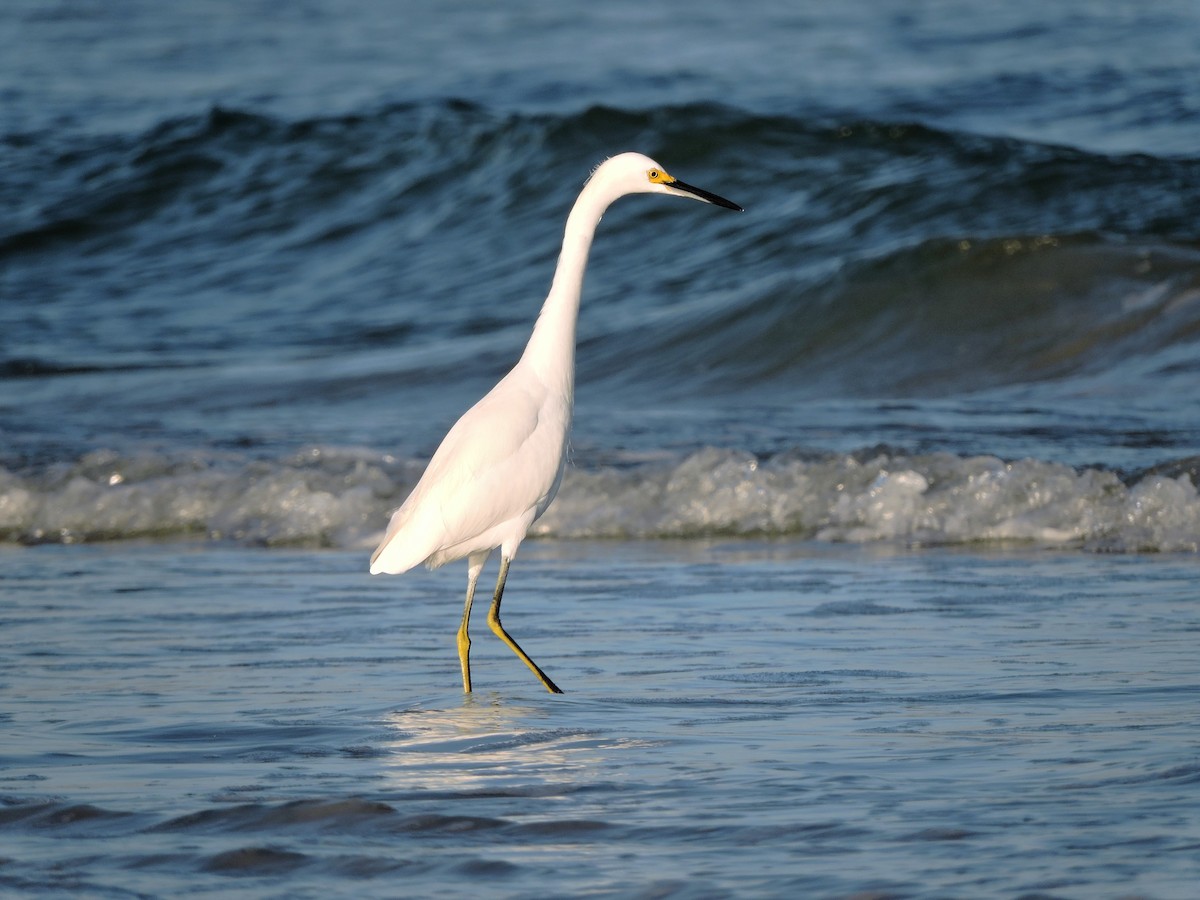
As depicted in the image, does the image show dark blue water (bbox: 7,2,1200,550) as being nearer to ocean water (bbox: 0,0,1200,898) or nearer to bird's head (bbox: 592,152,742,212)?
ocean water (bbox: 0,0,1200,898)

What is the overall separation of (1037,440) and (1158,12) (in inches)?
434

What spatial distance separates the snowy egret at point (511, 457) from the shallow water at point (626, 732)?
33 centimetres

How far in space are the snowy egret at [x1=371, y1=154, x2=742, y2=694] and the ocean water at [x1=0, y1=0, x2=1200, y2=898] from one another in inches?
13.5

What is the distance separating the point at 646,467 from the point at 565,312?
2.46 metres

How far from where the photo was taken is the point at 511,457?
4883 millimetres

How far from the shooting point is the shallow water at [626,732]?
3133mm

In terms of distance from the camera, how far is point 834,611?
5.46 meters

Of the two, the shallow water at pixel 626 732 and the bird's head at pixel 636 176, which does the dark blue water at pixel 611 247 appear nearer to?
the shallow water at pixel 626 732

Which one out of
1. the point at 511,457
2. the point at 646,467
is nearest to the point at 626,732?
the point at 511,457

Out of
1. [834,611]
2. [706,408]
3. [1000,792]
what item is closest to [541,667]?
[834,611]

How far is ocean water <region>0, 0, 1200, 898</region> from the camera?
3.42 meters

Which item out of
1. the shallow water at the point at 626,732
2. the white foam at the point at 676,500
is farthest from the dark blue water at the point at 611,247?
the shallow water at the point at 626,732

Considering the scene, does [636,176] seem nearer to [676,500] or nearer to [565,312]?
[565,312]

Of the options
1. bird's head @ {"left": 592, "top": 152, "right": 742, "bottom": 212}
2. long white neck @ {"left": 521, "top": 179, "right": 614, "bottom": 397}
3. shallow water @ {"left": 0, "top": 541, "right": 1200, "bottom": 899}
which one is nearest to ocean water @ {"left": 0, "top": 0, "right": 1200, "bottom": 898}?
shallow water @ {"left": 0, "top": 541, "right": 1200, "bottom": 899}
